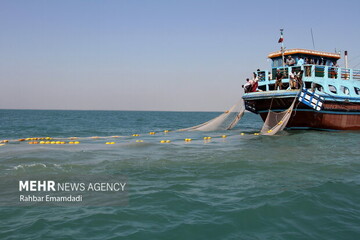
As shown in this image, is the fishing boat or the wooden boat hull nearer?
the fishing boat

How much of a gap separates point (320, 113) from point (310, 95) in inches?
68.1

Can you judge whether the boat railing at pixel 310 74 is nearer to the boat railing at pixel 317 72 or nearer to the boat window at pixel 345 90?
the boat railing at pixel 317 72

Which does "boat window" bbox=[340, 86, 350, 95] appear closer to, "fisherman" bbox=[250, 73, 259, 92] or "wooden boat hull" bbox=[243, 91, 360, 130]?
"wooden boat hull" bbox=[243, 91, 360, 130]

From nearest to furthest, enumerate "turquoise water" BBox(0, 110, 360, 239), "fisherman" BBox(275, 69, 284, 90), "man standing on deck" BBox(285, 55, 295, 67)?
"turquoise water" BBox(0, 110, 360, 239) → "fisherman" BBox(275, 69, 284, 90) → "man standing on deck" BBox(285, 55, 295, 67)

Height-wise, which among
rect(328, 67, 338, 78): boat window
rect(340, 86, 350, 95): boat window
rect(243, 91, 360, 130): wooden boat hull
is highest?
rect(328, 67, 338, 78): boat window

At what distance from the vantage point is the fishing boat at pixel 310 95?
54.6ft

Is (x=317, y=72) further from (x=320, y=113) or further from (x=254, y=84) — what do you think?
(x=254, y=84)

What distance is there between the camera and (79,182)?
7031mm

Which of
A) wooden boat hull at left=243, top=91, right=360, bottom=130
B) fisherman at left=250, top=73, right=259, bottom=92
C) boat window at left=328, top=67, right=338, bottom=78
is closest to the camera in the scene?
wooden boat hull at left=243, top=91, right=360, bottom=130

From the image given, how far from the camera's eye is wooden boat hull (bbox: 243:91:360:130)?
17312mm

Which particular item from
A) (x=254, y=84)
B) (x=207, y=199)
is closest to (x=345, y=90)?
(x=254, y=84)

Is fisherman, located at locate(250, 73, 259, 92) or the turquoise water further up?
fisherman, located at locate(250, 73, 259, 92)

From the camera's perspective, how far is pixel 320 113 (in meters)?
17.5

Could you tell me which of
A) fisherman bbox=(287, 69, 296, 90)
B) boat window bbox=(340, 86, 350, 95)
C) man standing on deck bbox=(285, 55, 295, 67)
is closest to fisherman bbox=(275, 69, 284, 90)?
fisherman bbox=(287, 69, 296, 90)
